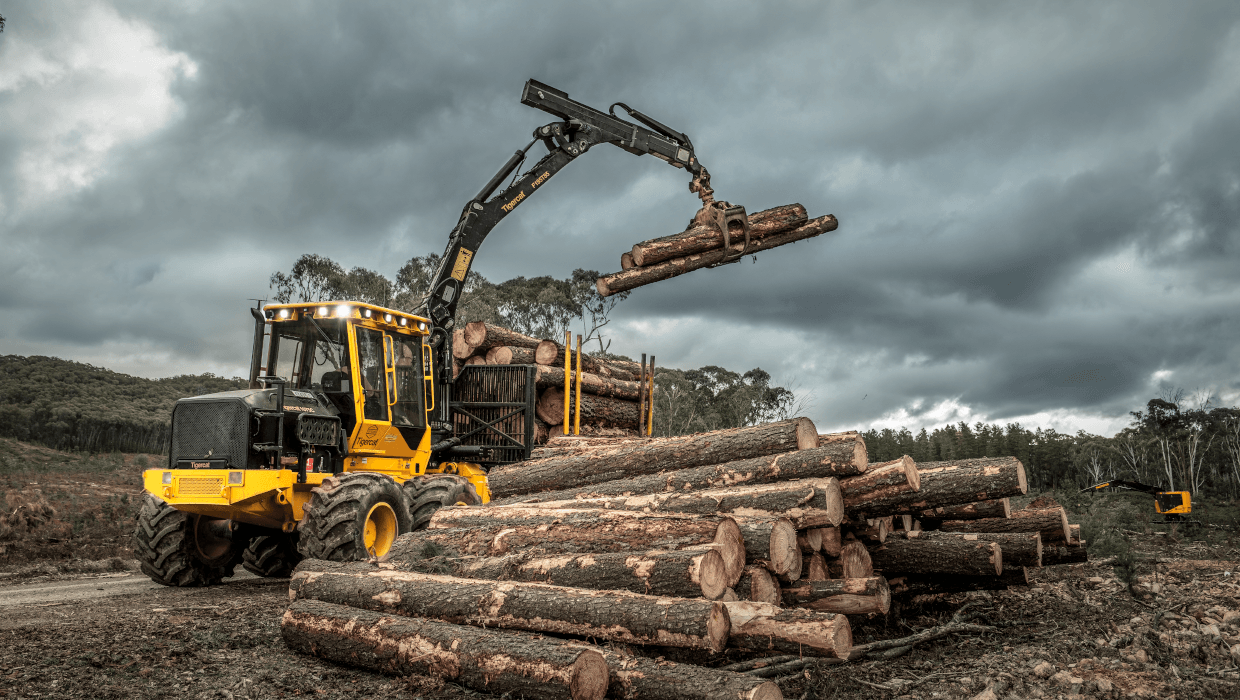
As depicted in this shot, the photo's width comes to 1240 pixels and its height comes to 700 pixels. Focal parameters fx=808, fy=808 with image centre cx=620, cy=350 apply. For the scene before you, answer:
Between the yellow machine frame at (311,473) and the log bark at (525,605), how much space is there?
2.08 meters

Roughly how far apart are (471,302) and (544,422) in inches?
862

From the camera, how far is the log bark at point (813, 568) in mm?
6172

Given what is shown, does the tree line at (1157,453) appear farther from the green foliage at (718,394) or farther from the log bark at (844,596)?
the log bark at (844,596)

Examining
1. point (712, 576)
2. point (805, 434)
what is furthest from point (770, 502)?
point (712, 576)

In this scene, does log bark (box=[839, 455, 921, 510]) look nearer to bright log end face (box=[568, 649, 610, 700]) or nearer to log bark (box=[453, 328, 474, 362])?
bright log end face (box=[568, 649, 610, 700])

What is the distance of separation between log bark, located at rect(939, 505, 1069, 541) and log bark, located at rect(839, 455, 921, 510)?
8.11 feet

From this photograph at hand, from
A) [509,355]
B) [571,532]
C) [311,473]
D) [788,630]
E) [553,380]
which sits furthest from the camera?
[509,355]

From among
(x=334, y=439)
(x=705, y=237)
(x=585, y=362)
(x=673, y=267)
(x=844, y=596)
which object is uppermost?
(x=705, y=237)

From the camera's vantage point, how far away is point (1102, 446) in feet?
170

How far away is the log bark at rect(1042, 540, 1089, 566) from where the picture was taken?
345 inches

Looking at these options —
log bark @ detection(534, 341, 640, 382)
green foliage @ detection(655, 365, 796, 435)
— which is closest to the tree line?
green foliage @ detection(655, 365, 796, 435)

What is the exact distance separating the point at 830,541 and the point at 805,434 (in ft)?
2.85

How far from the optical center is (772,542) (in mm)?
5312

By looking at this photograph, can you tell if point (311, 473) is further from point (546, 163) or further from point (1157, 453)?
point (1157, 453)
